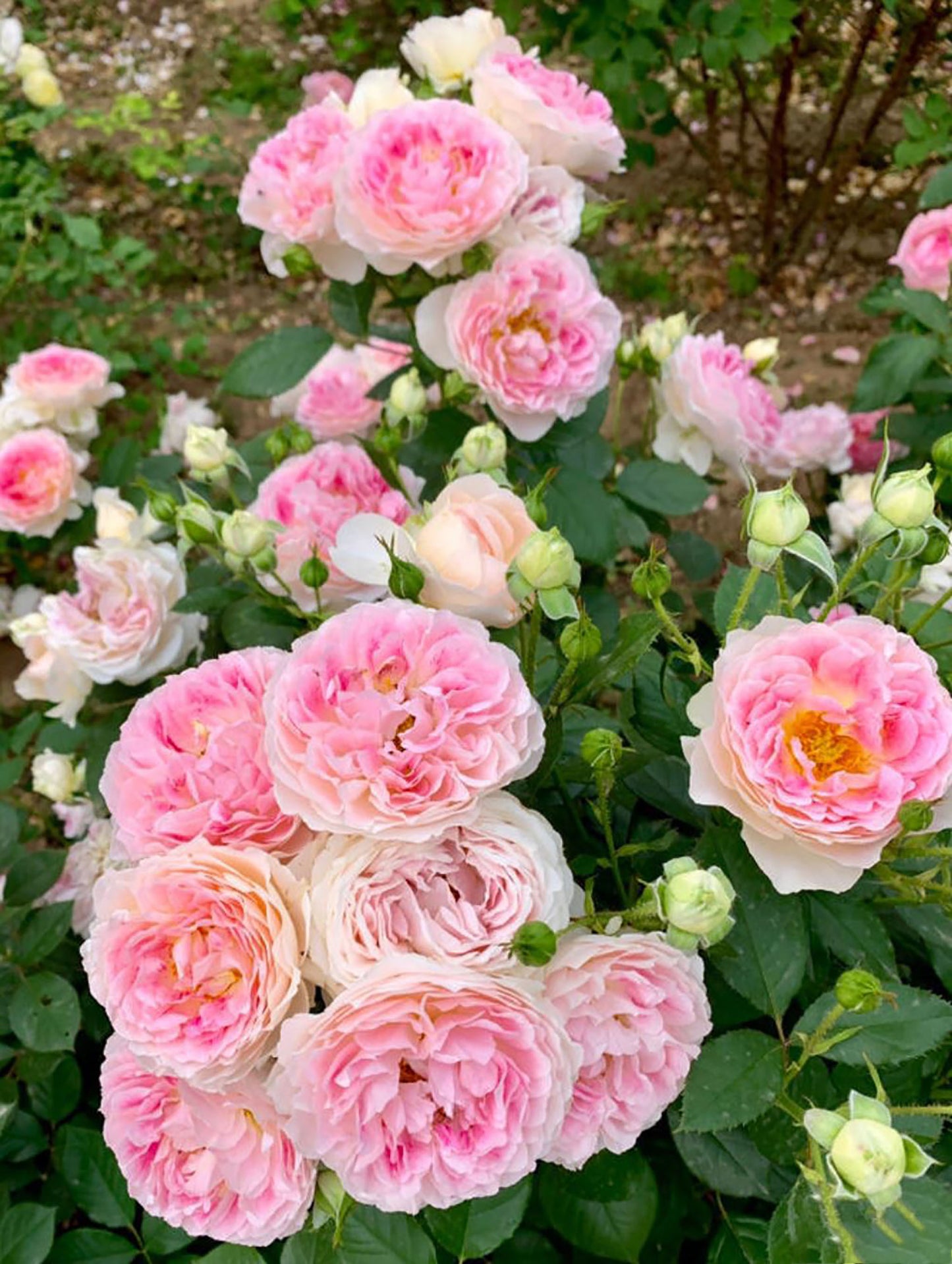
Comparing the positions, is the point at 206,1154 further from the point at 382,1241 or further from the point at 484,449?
the point at 484,449

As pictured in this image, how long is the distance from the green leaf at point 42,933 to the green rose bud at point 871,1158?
0.77 m

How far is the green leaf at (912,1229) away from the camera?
63 cm

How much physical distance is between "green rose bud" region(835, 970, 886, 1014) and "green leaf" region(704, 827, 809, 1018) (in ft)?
0.30

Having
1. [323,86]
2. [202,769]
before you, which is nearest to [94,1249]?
[202,769]

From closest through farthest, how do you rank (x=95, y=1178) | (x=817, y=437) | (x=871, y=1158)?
(x=871, y=1158) < (x=95, y=1178) < (x=817, y=437)

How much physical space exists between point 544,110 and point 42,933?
90 cm

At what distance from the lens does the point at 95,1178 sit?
100 centimetres

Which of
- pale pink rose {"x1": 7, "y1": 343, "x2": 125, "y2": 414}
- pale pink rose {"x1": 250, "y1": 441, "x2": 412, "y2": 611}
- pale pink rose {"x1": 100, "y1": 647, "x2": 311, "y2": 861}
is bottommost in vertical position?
pale pink rose {"x1": 7, "y1": 343, "x2": 125, "y2": 414}

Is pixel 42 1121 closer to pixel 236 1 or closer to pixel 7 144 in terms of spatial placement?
pixel 7 144

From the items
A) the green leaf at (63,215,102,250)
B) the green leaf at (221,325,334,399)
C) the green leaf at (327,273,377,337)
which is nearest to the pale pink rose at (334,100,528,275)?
the green leaf at (327,273,377,337)

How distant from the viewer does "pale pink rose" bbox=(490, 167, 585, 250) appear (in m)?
1.07

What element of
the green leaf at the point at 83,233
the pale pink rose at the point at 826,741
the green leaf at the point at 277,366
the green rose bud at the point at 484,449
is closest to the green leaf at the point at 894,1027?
the pale pink rose at the point at 826,741

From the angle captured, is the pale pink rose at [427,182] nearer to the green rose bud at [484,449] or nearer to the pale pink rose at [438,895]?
the green rose bud at [484,449]

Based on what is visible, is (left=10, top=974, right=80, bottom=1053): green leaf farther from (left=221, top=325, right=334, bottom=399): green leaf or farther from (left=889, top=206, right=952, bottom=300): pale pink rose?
(left=889, top=206, right=952, bottom=300): pale pink rose
